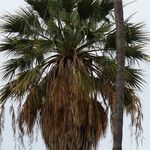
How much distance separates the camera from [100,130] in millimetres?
21812

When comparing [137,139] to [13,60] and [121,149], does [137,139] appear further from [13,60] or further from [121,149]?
[13,60]

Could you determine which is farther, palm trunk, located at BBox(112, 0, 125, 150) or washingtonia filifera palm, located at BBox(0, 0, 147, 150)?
washingtonia filifera palm, located at BBox(0, 0, 147, 150)

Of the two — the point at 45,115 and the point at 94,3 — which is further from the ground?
the point at 94,3

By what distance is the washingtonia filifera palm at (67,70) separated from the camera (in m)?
21.5

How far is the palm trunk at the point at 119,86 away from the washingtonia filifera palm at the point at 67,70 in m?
2.39

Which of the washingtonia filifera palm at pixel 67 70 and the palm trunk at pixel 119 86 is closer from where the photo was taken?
the palm trunk at pixel 119 86

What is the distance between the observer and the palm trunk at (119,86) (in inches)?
727

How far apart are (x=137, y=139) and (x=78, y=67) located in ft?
8.88

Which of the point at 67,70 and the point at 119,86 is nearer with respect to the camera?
the point at 119,86

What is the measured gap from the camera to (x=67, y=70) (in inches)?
871

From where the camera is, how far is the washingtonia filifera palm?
70.7 ft

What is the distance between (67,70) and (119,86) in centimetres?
344

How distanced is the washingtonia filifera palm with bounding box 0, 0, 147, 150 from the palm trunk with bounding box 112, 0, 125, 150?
2.39 metres

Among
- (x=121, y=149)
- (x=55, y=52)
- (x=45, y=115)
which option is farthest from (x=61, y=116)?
(x=121, y=149)
